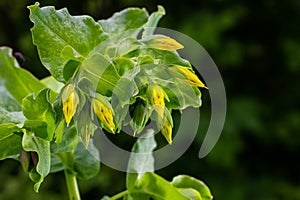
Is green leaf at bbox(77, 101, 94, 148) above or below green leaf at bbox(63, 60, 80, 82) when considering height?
below

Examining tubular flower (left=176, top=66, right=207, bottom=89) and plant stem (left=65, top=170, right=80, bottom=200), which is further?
plant stem (left=65, top=170, right=80, bottom=200)

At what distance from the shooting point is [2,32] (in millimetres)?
2363

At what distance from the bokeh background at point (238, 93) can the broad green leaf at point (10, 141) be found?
4.49 ft

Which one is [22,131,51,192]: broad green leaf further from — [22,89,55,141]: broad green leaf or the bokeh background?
the bokeh background

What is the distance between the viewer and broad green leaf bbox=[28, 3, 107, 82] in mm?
623

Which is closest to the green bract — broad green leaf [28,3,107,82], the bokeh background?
broad green leaf [28,3,107,82]

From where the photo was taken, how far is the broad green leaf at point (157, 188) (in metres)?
0.72

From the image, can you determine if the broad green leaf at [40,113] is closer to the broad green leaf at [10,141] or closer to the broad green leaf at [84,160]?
the broad green leaf at [10,141]

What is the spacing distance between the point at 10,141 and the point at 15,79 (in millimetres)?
143

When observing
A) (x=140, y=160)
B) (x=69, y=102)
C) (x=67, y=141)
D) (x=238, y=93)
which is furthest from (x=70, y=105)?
(x=238, y=93)

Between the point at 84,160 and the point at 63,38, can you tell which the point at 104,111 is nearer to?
the point at 63,38

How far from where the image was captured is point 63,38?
0.64 metres

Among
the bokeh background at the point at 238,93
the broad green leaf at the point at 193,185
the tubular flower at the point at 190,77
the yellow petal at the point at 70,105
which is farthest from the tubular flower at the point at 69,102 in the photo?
the bokeh background at the point at 238,93

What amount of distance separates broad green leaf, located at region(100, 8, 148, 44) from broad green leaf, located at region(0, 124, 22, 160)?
0.16 metres
